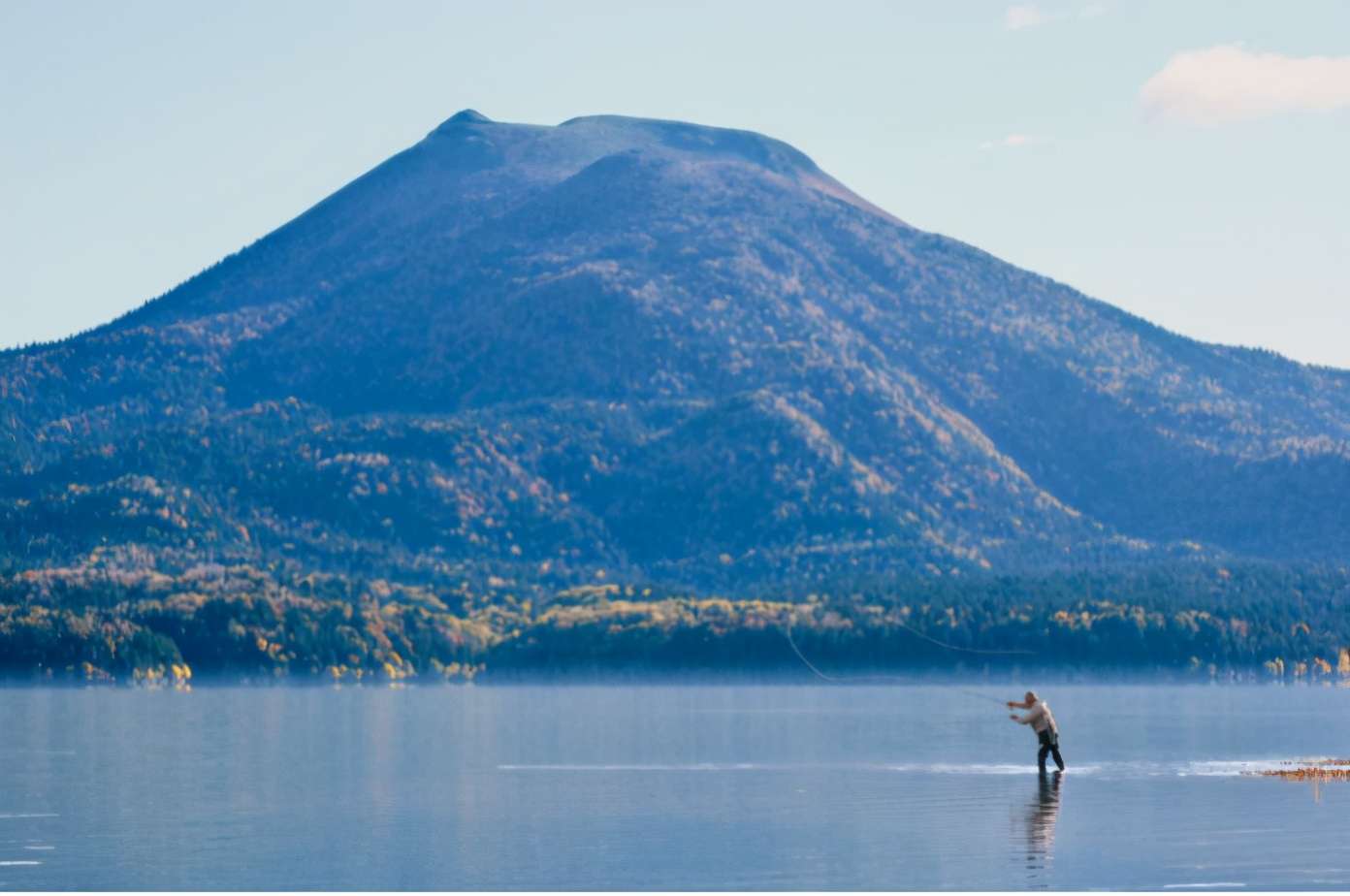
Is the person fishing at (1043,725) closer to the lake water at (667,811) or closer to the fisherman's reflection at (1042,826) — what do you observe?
the fisherman's reflection at (1042,826)

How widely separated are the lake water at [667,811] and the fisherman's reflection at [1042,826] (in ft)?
0.53

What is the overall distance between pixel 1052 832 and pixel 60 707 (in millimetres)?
129979

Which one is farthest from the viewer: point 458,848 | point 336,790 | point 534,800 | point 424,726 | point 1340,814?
point 424,726

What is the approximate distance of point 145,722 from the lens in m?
153

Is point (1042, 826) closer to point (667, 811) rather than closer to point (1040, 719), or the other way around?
point (667, 811)

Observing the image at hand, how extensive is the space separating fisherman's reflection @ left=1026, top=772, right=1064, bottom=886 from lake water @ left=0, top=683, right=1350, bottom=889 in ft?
0.53

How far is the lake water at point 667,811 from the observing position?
60.3 m

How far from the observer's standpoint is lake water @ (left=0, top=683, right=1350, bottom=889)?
198 ft

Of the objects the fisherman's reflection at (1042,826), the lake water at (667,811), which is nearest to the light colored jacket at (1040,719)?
the fisherman's reflection at (1042,826)

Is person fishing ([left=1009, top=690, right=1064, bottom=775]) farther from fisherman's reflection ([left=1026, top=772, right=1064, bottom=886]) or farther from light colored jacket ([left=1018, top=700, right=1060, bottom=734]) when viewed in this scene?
fisherman's reflection ([left=1026, top=772, right=1064, bottom=886])

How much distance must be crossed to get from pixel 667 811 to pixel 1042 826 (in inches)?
518

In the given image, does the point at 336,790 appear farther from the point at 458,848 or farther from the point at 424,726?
the point at 424,726

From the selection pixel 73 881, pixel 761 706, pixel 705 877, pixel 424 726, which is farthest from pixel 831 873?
pixel 761 706

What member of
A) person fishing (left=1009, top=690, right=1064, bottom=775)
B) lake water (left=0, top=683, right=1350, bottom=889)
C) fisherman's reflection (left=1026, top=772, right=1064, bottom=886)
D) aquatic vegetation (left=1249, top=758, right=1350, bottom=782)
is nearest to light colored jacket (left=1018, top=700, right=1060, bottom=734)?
person fishing (left=1009, top=690, right=1064, bottom=775)
